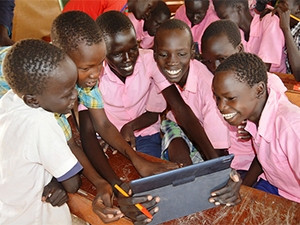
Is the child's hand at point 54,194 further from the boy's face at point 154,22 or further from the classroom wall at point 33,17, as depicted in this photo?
the classroom wall at point 33,17

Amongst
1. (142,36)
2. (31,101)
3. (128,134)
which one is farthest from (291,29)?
(31,101)

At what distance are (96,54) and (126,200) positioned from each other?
0.50 meters

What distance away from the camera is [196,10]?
2318 mm

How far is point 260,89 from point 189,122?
42cm

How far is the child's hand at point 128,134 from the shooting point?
1558mm

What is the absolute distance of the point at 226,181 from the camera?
0.95 m

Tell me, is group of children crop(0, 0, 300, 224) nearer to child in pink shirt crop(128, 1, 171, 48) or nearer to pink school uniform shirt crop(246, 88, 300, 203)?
pink school uniform shirt crop(246, 88, 300, 203)

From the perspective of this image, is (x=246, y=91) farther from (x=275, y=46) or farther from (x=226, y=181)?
(x=275, y=46)

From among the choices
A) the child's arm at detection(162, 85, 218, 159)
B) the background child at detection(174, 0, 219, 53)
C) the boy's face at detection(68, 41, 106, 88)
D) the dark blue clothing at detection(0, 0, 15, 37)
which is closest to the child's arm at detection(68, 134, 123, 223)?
the boy's face at detection(68, 41, 106, 88)

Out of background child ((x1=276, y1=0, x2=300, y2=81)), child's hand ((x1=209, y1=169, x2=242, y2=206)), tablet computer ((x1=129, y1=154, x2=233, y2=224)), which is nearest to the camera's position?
tablet computer ((x1=129, y1=154, x2=233, y2=224))

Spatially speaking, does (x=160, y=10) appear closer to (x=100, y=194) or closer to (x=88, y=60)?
(x=88, y=60)

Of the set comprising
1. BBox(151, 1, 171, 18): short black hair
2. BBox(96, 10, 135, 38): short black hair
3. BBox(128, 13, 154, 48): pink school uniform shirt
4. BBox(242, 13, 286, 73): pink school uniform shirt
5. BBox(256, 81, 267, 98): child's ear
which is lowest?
BBox(128, 13, 154, 48): pink school uniform shirt

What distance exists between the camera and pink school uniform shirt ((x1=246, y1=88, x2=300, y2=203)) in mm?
1004

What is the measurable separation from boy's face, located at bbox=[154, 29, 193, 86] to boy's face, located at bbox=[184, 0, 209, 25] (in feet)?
2.94
